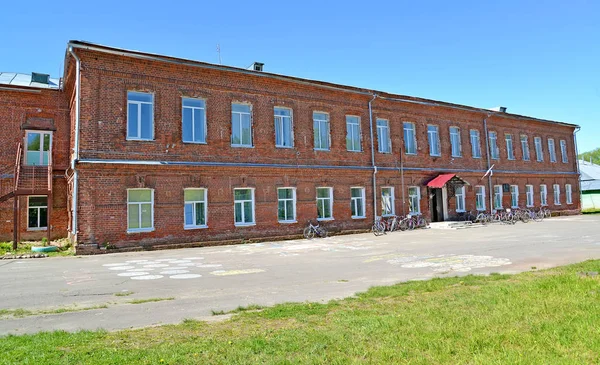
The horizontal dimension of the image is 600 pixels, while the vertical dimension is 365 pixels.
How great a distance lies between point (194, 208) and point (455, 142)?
18.1 meters

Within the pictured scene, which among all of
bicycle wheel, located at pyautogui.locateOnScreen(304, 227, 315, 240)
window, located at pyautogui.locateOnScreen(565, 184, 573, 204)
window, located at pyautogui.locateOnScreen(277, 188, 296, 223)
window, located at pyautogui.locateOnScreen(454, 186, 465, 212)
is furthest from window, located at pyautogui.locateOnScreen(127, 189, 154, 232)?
window, located at pyautogui.locateOnScreen(565, 184, 573, 204)

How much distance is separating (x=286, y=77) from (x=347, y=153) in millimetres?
5126

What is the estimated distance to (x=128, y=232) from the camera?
49.4 ft

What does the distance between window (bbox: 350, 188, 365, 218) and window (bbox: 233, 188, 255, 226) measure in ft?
19.4

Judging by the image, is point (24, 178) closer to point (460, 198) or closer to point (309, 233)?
point (309, 233)

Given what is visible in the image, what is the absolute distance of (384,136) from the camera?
23.2 m

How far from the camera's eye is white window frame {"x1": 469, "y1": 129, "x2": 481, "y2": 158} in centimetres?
2753

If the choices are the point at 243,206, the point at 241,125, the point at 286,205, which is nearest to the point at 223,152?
the point at 241,125

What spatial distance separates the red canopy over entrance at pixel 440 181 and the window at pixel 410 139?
201 cm

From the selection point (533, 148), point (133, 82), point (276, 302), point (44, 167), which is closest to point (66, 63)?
point (133, 82)

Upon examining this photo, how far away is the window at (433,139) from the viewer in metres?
25.2

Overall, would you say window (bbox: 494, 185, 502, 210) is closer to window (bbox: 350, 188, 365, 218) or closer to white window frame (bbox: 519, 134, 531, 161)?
white window frame (bbox: 519, 134, 531, 161)

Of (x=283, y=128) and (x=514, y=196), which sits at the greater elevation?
(x=283, y=128)

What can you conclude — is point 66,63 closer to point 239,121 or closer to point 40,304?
point 239,121
